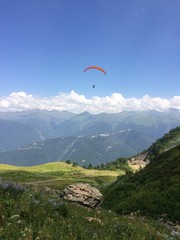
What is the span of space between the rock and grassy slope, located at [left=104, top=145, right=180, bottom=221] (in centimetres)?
180

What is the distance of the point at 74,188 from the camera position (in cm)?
2620

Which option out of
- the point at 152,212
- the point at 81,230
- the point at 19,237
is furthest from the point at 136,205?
the point at 19,237

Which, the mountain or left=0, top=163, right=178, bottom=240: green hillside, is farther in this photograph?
the mountain

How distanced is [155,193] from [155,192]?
18 cm

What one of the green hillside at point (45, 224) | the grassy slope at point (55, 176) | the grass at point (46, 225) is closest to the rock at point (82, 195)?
the green hillside at point (45, 224)

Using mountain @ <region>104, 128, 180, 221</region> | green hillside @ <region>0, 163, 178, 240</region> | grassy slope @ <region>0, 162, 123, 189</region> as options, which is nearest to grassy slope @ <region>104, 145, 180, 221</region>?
mountain @ <region>104, 128, 180, 221</region>

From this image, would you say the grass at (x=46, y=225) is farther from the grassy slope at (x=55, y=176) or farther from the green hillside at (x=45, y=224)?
the grassy slope at (x=55, y=176)

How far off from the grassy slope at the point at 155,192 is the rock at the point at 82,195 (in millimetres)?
1803

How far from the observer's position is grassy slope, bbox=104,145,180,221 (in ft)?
74.0

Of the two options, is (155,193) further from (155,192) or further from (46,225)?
(46,225)

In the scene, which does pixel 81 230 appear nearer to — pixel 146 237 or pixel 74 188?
pixel 146 237

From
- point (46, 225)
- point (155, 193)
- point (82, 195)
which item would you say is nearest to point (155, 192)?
point (155, 193)

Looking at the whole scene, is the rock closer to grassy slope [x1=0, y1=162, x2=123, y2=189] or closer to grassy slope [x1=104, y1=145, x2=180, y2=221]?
grassy slope [x1=104, y1=145, x2=180, y2=221]

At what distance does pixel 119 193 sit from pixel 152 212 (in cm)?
970
